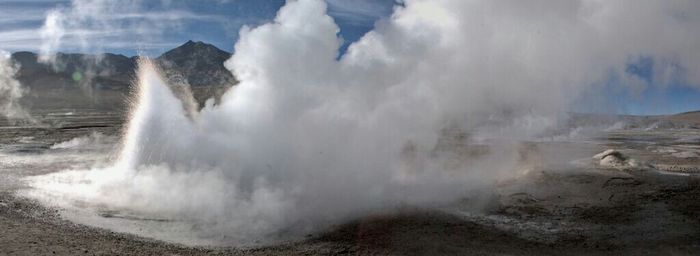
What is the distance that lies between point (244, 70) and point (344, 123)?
3.29 meters

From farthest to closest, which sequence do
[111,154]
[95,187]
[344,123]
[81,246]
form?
[111,154] < [344,123] < [95,187] < [81,246]

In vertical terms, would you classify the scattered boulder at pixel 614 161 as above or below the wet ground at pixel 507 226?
above

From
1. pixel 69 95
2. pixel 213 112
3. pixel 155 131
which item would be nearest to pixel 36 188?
pixel 155 131

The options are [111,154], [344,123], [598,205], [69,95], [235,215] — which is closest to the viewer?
[235,215]

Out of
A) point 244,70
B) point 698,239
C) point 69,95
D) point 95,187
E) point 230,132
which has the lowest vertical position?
point 698,239

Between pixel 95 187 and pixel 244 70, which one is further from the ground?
pixel 244 70

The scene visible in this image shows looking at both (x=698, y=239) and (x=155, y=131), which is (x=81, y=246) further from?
(x=698, y=239)

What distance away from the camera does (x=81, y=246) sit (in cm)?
834

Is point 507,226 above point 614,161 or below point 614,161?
Answer: below

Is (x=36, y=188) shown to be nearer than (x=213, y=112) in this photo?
Yes

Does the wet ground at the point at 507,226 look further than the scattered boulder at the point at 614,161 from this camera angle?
No

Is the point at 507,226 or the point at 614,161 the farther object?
the point at 614,161

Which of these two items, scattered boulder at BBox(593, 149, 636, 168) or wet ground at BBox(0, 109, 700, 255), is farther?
scattered boulder at BBox(593, 149, 636, 168)

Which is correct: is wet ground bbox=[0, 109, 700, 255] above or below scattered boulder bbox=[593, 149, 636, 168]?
below
